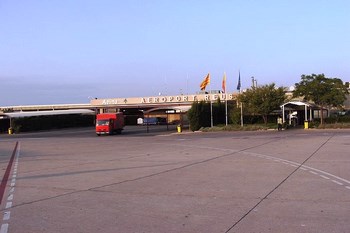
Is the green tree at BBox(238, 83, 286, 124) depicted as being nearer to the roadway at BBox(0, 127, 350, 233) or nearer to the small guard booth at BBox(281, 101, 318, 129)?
the small guard booth at BBox(281, 101, 318, 129)

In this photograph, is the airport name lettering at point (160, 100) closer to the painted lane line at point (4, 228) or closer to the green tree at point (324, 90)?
the green tree at point (324, 90)

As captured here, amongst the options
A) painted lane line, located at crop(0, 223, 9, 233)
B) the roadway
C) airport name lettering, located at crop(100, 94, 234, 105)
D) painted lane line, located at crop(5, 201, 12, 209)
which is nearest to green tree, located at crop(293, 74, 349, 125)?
airport name lettering, located at crop(100, 94, 234, 105)

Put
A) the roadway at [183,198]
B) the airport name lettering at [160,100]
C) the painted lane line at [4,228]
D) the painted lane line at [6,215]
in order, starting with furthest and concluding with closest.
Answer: the airport name lettering at [160,100] < the painted lane line at [6,215] < the roadway at [183,198] < the painted lane line at [4,228]

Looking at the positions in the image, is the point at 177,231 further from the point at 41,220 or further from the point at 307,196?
the point at 307,196

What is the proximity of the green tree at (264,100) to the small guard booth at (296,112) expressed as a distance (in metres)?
1.10

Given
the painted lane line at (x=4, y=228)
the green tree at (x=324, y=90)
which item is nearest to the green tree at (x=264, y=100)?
the green tree at (x=324, y=90)

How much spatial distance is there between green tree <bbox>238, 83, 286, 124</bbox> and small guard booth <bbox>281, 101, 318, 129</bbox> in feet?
3.61

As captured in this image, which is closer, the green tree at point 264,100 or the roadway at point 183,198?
the roadway at point 183,198

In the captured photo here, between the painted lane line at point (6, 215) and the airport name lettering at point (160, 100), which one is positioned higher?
the airport name lettering at point (160, 100)

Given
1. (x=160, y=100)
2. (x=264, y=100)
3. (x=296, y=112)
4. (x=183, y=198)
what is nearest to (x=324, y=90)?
(x=264, y=100)

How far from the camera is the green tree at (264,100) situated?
51031 mm

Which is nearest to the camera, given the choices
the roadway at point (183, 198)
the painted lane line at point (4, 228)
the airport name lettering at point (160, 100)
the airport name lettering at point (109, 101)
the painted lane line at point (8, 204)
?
the painted lane line at point (4, 228)

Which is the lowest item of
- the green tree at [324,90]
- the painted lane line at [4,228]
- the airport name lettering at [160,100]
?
the painted lane line at [4,228]

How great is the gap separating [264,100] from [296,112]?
10.7 metres
